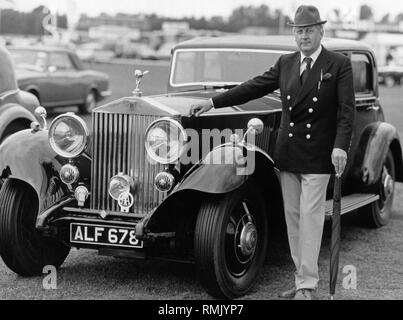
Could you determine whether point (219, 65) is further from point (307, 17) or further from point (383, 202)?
point (383, 202)

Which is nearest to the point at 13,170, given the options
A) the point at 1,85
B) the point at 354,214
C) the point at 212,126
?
the point at 212,126

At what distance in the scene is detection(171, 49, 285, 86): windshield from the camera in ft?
19.3

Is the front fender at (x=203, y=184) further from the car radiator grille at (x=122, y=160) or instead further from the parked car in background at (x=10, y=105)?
the parked car in background at (x=10, y=105)

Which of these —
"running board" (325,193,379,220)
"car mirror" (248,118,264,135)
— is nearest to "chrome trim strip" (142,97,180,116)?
"car mirror" (248,118,264,135)

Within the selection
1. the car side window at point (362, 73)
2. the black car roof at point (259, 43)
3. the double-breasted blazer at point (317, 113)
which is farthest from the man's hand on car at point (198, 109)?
the car side window at point (362, 73)

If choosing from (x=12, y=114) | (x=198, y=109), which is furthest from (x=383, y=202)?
(x=12, y=114)

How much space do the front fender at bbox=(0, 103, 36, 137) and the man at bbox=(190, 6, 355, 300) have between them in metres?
3.77

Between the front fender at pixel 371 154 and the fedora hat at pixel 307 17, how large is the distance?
215cm

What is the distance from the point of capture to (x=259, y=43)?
598 centimetres

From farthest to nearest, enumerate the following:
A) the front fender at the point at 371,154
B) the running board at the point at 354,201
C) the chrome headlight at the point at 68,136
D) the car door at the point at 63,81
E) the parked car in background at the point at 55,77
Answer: the car door at the point at 63,81
the parked car in background at the point at 55,77
the front fender at the point at 371,154
the running board at the point at 354,201
the chrome headlight at the point at 68,136

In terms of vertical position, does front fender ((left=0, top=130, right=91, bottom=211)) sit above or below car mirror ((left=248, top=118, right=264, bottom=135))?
below

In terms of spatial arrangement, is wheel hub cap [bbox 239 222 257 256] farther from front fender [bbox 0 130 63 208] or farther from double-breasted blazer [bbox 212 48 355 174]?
front fender [bbox 0 130 63 208]

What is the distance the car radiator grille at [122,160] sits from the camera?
4.60 metres

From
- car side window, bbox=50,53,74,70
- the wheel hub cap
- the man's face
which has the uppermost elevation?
the man's face
